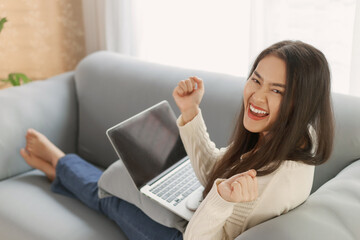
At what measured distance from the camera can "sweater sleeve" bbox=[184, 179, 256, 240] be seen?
929 millimetres

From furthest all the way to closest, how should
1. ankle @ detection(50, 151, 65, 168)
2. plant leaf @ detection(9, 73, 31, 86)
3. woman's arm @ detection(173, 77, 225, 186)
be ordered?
plant leaf @ detection(9, 73, 31, 86) < ankle @ detection(50, 151, 65, 168) < woman's arm @ detection(173, 77, 225, 186)

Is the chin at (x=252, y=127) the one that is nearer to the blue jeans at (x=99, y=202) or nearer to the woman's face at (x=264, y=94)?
the woman's face at (x=264, y=94)

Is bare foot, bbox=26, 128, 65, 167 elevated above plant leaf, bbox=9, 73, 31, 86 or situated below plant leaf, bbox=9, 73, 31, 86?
below

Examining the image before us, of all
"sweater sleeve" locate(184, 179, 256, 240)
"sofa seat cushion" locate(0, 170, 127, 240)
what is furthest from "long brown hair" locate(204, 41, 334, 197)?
"sofa seat cushion" locate(0, 170, 127, 240)

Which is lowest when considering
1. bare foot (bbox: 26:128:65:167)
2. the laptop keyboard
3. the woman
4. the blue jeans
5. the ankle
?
the blue jeans

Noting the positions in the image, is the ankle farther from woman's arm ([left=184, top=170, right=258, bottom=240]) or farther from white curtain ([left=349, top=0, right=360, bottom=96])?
white curtain ([left=349, top=0, right=360, bottom=96])

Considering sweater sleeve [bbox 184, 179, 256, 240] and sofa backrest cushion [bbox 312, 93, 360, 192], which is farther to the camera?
sofa backrest cushion [bbox 312, 93, 360, 192]

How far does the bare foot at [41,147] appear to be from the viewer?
168 centimetres

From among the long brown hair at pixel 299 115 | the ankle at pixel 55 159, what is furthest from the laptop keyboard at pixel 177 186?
the ankle at pixel 55 159

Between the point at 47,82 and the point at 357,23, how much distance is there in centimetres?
129

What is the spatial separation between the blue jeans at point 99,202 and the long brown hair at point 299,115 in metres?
0.39

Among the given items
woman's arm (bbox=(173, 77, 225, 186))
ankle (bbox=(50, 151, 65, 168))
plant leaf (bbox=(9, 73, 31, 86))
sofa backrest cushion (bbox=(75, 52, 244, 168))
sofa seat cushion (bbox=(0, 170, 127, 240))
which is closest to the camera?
woman's arm (bbox=(173, 77, 225, 186))

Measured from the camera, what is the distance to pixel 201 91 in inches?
49.0

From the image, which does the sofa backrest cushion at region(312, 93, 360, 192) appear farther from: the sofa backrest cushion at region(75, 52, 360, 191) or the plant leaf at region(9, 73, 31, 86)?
the plant leaf at region(9, 73, 31, 86)
